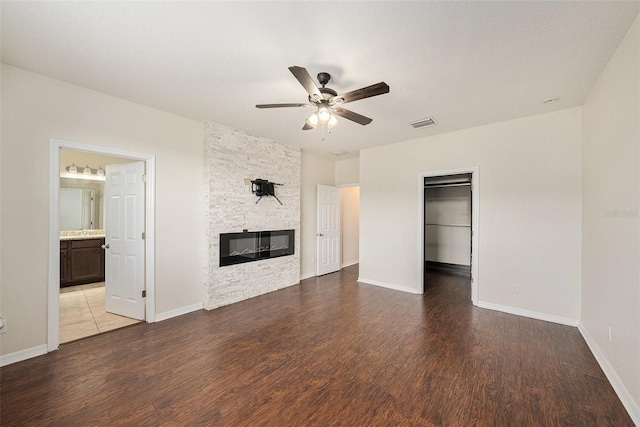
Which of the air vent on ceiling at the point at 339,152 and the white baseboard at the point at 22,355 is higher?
the air vent on ceiling at the point at 339,152

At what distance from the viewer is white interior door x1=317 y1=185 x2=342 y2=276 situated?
613 centimetres

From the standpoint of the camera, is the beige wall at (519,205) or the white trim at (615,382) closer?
the white trim at (615,382)

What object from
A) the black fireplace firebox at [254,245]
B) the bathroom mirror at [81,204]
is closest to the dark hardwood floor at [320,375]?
the black fireplace firebox at [254,245]

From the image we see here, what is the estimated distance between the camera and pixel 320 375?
2.35 m

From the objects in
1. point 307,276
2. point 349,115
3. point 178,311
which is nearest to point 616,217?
point 349,115

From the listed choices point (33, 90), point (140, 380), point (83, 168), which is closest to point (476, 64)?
point (140, 380)

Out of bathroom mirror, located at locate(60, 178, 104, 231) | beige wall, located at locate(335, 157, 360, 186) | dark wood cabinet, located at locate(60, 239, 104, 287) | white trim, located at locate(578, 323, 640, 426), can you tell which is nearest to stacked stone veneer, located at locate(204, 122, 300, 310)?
beige wall, located at locate(335, 157, 360, 186)

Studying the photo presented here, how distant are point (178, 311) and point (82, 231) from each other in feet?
11.8

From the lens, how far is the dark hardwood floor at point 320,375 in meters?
1.88

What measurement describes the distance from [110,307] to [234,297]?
1746mm

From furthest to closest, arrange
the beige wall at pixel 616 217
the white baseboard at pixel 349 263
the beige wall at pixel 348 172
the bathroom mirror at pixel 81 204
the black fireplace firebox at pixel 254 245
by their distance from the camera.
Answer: the white baseboard at pixel 349 263 < the beige wall at pixel 348 172 < the bathroom mirror at pixel 81 204 < the black fireplace firebox at pixel 254 245 < the beige wall at pixel 616 217

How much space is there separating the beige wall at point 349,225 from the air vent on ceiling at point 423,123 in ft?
10.3

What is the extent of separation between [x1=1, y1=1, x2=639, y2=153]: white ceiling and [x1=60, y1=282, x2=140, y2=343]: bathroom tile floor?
9.64 feet

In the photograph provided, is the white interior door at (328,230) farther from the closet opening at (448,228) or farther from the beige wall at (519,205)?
the closet opening at (448,228)
